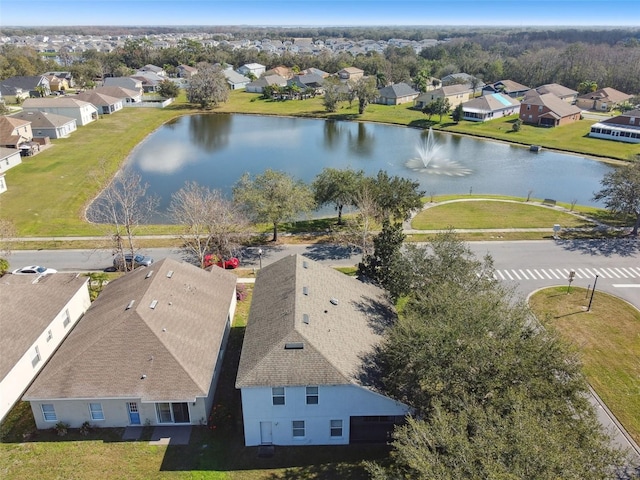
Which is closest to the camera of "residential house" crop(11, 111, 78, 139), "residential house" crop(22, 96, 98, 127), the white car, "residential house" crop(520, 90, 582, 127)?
the white car

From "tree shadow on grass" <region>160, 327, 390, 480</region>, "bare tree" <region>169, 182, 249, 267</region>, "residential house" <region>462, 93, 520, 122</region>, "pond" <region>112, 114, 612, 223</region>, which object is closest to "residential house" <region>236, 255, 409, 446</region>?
"tree shadow on grass" <region>160, 327, 390, 480</region>

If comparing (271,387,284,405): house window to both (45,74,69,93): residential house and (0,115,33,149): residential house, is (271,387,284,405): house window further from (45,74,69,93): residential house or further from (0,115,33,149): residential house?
(45,74,69,93): residential house

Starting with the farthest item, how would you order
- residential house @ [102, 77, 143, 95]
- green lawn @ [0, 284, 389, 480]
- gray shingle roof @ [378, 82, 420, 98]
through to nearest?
residential house @ [102, 77, 143, 95] → gray shingle roof @ [378, 82, 420, 98] → green lawn @ [0, 284, 389, 480]

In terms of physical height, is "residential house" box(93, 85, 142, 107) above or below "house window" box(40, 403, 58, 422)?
above

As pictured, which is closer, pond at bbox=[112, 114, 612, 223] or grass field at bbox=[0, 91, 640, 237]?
grass field at bbox=[0, 91, 640, 237]

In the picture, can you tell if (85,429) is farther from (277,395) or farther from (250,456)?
(277,395)

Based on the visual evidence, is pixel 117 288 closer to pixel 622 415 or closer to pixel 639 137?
pixel 622 415

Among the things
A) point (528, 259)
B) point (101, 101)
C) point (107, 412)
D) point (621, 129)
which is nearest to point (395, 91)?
point (621, 129)
